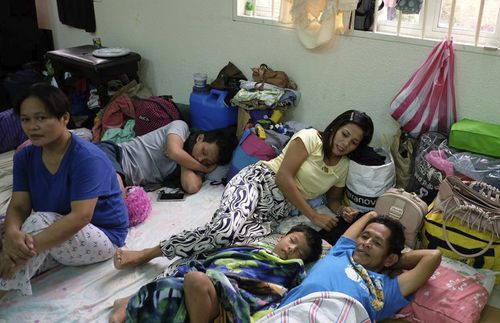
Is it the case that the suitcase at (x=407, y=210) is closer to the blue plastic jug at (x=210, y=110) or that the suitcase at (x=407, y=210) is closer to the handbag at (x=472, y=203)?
the handbag at (x=472, y=203)

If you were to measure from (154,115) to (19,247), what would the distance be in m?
1.44

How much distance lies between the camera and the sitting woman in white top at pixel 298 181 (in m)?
2.22

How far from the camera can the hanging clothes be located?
3.69 m

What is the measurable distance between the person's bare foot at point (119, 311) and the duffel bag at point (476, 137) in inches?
66.2

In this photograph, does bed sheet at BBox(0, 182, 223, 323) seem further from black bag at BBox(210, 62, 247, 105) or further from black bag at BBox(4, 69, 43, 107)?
black bag at BBox(4, 69, 43, 107)

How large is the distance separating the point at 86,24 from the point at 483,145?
3019 mm

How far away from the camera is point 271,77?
2918mm

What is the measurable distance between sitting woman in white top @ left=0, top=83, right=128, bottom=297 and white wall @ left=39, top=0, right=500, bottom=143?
4.60 ft

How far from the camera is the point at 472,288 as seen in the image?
189cm

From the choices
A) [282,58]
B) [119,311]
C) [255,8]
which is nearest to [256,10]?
[255,8]

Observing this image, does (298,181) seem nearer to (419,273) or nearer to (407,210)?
(407,210)

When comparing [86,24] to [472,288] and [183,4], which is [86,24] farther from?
[472,288]

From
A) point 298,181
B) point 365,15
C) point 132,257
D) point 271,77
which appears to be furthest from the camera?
point 271,77

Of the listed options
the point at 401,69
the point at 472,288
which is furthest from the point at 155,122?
the point at 472,288
